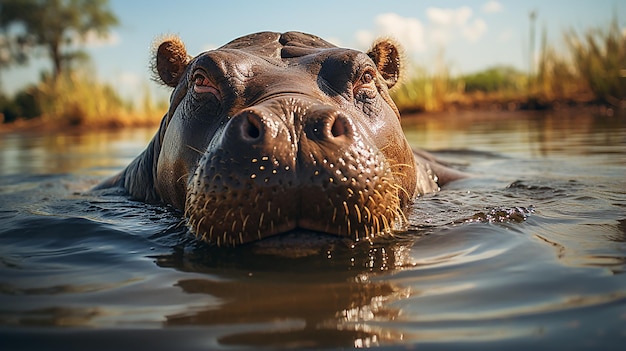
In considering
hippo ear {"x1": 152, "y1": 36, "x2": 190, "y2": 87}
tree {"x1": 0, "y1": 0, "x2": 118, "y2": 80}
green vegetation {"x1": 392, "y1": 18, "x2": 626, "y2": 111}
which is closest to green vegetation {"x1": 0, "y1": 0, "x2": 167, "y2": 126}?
tree {"x1": 0, "y1": 0, "x2": 118, "y2": 80}

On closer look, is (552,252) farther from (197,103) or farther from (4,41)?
(4,41)

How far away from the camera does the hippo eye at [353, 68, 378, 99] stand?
387 cm

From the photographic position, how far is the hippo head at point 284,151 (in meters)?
2.70

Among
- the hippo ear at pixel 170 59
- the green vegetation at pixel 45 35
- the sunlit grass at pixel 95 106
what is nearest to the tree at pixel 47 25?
the green vegetation at pixel 45 35

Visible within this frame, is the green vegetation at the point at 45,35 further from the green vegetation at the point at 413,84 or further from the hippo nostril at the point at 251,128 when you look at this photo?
the hippo nostril at the point at 251,128

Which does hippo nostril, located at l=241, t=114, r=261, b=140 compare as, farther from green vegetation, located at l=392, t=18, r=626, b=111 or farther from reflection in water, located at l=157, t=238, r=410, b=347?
green vegetation, located at l=392, t=18, r=626, b=111

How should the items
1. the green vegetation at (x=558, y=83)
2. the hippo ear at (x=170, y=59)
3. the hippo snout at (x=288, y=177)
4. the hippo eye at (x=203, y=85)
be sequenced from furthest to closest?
1. the green vegetation at (x=558, y=83)
2. the hippo ear at (x=170, y=59)
3. the hippo eye at (x=203, y=85)
4. the hippo snout at (x=288, y=177)

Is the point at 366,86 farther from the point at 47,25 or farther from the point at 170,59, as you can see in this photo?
the point at 47,25

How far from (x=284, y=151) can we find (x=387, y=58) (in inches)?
94.1

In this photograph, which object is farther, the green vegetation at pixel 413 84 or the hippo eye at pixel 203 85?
the green vegetation at pixel 413 84

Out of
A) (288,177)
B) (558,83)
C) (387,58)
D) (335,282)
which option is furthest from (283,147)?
(558,83)

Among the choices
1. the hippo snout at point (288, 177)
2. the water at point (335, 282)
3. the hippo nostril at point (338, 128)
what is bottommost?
the water at point (335, 282)

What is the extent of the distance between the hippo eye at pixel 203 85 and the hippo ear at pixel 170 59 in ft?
2.64

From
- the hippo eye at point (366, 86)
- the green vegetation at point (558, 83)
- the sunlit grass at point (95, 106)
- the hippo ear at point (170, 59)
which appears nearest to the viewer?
the hippo eye at point (366, 86)
